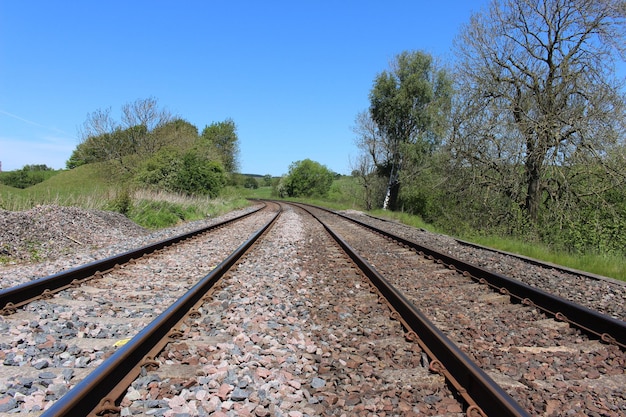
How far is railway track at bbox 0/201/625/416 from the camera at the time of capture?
8.69 ft

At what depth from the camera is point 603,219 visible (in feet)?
41.6

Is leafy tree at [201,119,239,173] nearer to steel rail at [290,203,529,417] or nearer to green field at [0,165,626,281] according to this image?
green field at [0,165,626,281]

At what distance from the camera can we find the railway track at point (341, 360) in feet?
8.69

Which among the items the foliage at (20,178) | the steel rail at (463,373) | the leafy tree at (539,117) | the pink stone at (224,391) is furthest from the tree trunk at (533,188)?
the foliage at (20,178)

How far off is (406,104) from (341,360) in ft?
104

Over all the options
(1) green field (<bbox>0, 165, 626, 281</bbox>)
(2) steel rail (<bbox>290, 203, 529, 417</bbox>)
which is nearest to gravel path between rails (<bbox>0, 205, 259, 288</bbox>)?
(1) green field (<bbox>0, 165, 626, 281</bbox>)

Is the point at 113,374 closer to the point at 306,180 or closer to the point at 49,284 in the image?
the point at 49,284

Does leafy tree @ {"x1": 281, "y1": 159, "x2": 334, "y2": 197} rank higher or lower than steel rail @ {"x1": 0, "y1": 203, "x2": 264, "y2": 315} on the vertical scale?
higher

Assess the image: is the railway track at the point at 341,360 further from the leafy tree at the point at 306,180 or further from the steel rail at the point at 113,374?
the leafy tree at the point at 306,180

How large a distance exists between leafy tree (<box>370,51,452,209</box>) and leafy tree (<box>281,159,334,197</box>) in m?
42.8

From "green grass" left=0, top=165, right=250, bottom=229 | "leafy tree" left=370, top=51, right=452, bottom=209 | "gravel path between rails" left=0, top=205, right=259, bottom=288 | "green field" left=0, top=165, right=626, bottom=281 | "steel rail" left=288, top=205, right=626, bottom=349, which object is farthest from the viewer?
"leafy tree" left=370, top=51, right=452, bottom=209

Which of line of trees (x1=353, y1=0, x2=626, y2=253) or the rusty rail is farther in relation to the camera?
line of trees (x1=353, y1=0, x2=626, y2=253)

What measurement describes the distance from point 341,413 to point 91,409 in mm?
1443

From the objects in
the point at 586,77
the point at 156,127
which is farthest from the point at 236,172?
the point at 586,77
